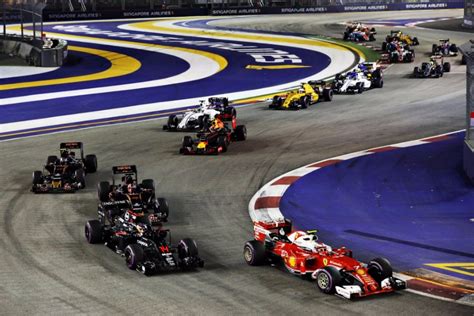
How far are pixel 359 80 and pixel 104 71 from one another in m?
13.7

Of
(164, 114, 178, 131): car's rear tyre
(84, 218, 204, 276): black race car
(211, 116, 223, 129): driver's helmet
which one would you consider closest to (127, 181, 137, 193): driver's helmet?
(84, 218, 204, 276): black race car

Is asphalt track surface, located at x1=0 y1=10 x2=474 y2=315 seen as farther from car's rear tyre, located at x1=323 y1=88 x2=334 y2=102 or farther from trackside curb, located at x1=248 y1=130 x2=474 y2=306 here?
car's rear tyre, located at x1=323 y1=88 x2=334 y2=102

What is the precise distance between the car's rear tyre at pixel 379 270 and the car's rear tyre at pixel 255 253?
200 centimetres

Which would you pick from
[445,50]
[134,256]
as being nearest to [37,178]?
[134,256]

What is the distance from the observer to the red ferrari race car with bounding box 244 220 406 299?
14.1 m

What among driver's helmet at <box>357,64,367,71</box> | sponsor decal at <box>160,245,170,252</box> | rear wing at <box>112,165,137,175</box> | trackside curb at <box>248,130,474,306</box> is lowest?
trackside curb at <box>248,130,474,306</box>

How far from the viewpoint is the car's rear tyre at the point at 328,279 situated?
1401cm

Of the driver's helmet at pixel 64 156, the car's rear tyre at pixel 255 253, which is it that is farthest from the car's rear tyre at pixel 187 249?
the driver's helmet at pixel 64 156

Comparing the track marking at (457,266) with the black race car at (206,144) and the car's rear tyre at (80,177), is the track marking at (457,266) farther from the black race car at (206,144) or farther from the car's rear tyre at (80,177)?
the black race car at (206,144)

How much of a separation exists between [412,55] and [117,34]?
2244cm

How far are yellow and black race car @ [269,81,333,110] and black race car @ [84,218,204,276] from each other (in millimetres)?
17823

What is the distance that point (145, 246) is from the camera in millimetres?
15914

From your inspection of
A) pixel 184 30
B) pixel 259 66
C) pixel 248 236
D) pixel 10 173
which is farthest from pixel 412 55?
pixel 248 236

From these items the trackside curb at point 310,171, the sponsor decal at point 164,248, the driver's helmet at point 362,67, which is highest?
the driver's helmet at point 362,67
